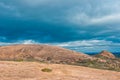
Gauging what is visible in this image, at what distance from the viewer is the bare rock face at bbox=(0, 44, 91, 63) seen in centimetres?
7488

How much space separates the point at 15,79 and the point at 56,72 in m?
8.66

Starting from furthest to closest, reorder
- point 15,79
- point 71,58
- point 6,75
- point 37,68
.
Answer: point 71,58
point 37,68
point 6,75
point 15,79

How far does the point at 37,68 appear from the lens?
41562 mm

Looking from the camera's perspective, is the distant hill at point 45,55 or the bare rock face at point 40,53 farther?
the bare rock face at point 40,53

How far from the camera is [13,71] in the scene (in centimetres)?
3797

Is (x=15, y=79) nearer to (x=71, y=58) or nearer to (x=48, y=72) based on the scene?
(x=48, y=72)

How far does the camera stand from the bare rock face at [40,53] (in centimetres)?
7488

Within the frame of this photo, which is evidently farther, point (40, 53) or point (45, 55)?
point (40, 53)

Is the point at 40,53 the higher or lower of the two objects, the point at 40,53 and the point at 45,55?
the higher

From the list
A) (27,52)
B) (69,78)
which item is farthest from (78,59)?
(69,78)

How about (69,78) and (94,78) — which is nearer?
(69,78)

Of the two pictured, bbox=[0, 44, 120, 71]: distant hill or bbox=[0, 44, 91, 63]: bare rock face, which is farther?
bbox=[0, 44, 91, 63]: bare rock face

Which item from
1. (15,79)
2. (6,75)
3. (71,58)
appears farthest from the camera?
(71,58)

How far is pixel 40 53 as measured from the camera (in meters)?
78.6
